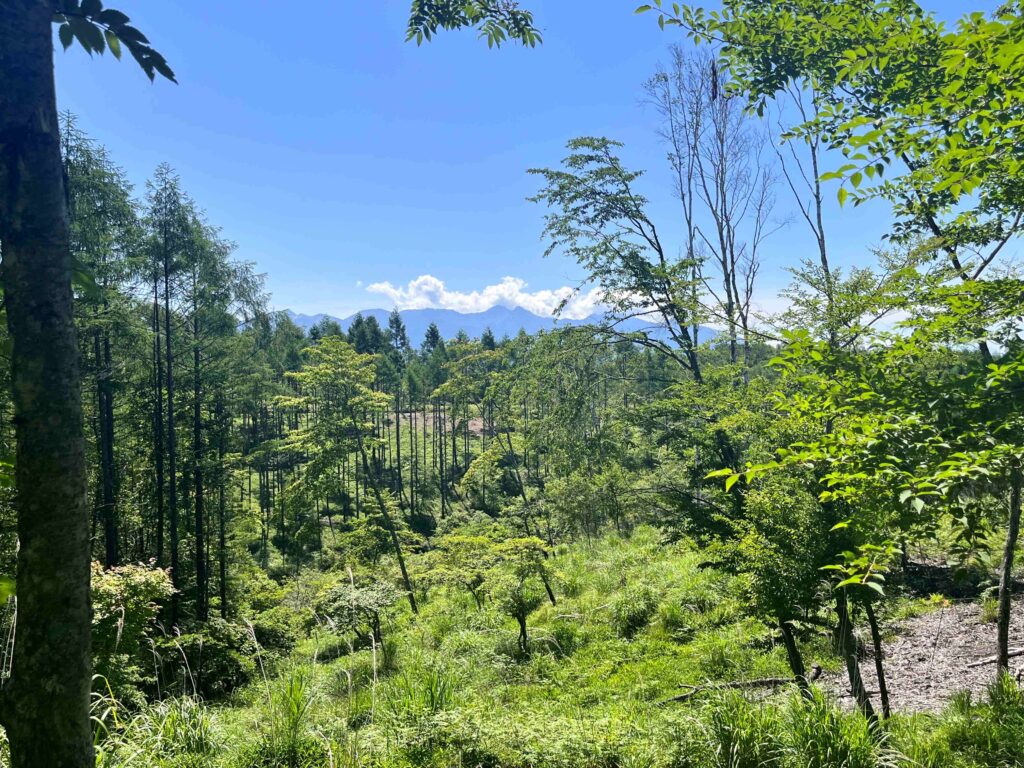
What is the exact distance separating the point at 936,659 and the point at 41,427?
401 inches

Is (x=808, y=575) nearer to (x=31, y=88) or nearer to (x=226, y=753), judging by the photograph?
(x=226, y=753)

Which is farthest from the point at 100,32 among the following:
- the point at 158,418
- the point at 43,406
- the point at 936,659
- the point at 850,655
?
the point at 158,418

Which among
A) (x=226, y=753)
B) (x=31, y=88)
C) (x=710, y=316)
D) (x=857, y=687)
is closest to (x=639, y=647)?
(x=857, y=687)

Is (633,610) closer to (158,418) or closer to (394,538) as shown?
(394,538)

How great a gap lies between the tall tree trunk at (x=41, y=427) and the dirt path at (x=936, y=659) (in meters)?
7.33

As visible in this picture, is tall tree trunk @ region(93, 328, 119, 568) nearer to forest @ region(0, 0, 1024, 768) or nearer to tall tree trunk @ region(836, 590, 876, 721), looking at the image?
forest @ region(0, 0, 1024, 768)

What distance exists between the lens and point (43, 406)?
1438mm

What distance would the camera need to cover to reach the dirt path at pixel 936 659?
6.10 metres

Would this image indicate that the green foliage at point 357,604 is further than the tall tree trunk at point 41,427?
Yes

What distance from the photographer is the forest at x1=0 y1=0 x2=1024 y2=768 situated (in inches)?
59.2

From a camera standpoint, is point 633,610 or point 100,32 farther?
point 633,610

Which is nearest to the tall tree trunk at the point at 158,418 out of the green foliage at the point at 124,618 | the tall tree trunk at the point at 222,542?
the tall tree trunk at the point at 222,542

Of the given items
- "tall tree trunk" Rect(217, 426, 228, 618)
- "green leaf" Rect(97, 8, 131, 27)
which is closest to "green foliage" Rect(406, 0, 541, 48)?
"green leaf" Rect(97, 8, 131, 27)

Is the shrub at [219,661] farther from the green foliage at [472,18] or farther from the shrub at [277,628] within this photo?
the green foliage at [472,18]
